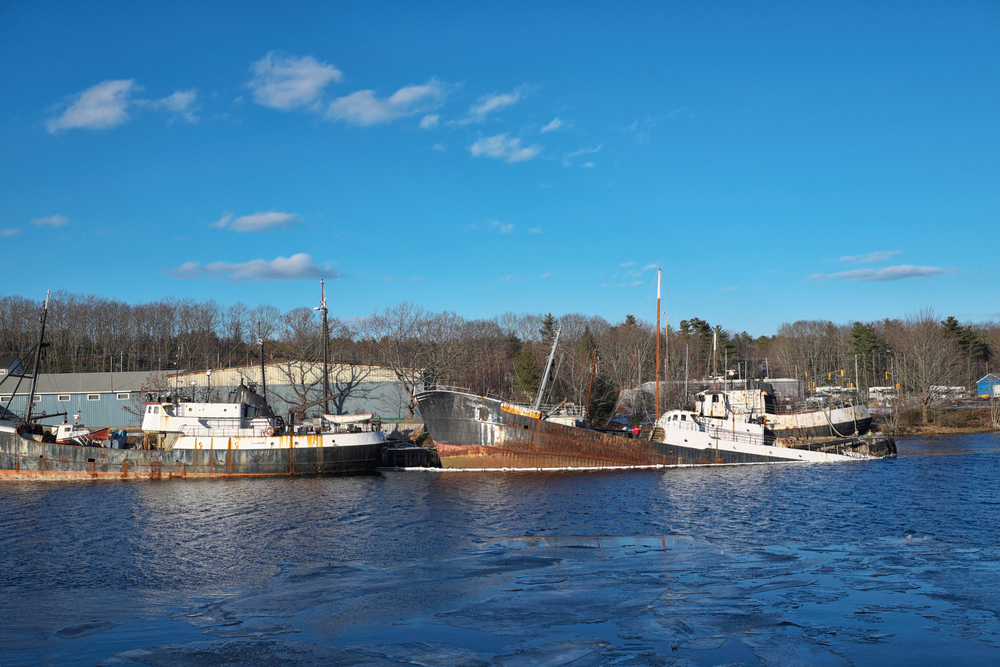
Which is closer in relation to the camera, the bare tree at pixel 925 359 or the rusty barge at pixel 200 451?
the rusty barge at pixel 200 451

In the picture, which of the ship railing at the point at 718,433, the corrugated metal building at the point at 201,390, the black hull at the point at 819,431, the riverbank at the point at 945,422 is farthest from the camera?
the riverbank at the point at 945,422

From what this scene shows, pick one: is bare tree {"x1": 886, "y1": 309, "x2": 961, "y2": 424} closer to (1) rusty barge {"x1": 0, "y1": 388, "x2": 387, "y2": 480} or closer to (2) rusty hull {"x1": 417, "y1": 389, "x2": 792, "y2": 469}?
(2) rusty hull {"x1": 417, "y1": 389, "x2": 792, "y2": 469}

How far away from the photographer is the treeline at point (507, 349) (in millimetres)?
68438

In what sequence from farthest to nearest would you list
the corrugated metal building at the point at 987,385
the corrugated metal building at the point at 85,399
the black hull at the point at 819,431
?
the corrugated metal building at the point at 987,385
the corrugated metal building at the point at 85,399
the black hull at the point at 819,431

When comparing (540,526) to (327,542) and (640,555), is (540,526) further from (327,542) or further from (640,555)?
(327,542)

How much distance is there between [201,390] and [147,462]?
21.8 meters

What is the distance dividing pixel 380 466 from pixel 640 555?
94.7 feet

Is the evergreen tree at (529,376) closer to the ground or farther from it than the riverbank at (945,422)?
farther from it

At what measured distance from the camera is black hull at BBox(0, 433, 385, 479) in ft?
129

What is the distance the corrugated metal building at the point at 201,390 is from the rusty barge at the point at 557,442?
22.5m

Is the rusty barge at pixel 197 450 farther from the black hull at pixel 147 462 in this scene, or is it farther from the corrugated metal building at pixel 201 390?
the corrugated metal building at pixel 201 390

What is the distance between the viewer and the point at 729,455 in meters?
42.9

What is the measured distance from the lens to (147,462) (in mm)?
39781

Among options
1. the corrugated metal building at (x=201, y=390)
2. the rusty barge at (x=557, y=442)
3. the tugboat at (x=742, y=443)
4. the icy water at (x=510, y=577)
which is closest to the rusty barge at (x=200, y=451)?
the rusty barge at (x=557, y=442)
